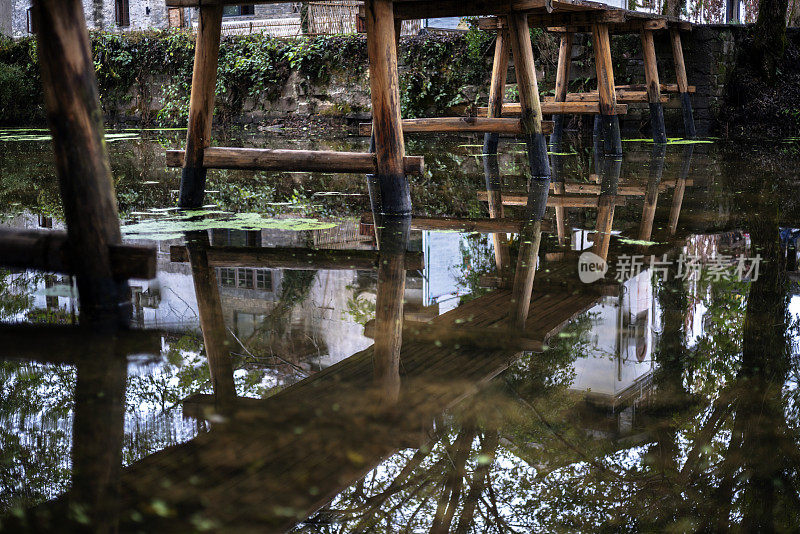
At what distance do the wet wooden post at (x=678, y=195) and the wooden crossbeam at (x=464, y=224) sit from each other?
748 mm

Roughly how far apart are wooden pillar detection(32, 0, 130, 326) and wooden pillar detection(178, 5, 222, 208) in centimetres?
217

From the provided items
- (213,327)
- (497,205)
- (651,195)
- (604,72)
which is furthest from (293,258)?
(604,72)

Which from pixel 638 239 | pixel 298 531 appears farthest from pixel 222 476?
pixel 638 239

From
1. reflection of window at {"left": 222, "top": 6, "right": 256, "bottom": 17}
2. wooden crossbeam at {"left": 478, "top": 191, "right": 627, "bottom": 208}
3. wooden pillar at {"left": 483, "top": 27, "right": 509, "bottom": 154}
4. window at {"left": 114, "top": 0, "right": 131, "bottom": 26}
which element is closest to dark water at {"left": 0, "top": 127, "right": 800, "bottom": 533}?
wooden crossbeam at {"left": 478, "top": 191, "right": 627, "bottom": 208}

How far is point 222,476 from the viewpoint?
A: 1541 mm

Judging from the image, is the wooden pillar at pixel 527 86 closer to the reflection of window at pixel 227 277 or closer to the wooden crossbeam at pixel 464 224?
the wooden crossbeam at pixel 464 224

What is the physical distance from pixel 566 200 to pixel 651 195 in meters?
0.58

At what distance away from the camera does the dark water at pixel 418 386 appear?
1.47 metres

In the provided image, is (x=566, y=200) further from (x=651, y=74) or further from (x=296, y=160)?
(x=651, y=74)

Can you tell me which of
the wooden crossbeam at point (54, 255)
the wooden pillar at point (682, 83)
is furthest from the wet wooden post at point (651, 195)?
the wooden crossbeam at point (54, 255)

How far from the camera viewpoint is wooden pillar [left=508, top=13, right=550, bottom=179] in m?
5.95

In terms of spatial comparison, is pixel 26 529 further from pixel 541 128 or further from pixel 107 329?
pixel 541 128

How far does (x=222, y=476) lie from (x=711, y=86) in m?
11.2

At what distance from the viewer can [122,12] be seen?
1174 inches
